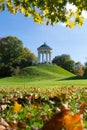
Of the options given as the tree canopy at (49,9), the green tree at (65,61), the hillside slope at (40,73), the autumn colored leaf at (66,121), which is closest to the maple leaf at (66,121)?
the autumn colored leaf at (66,121)

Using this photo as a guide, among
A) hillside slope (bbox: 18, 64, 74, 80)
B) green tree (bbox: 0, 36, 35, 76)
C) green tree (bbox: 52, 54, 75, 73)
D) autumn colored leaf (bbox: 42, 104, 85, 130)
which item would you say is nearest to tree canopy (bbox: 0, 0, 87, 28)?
autumn colored leaf (bbox: 42, 104, 85, 130)

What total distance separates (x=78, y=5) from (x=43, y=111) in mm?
6789

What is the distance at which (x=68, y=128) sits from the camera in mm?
1641

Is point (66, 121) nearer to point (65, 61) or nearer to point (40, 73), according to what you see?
point (40, 73)

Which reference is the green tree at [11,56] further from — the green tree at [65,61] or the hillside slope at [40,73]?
the green tree at [65,61]

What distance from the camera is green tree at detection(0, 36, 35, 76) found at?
96.6 m

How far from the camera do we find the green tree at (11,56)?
317 ft

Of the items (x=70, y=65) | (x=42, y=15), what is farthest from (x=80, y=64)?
(x=42, y=15)

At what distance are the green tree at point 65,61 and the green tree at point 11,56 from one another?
1406 centimetres

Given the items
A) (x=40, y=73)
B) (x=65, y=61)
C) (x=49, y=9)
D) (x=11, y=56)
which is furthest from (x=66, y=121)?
(x=65, y=61)

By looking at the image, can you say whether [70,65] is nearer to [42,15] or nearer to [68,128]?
[42,15]

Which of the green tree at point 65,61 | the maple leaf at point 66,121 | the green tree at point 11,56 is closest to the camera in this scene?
the maple leaf at point 66,121

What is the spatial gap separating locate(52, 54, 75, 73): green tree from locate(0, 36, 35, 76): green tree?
1406 centimetres

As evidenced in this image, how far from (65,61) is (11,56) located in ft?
92.7
